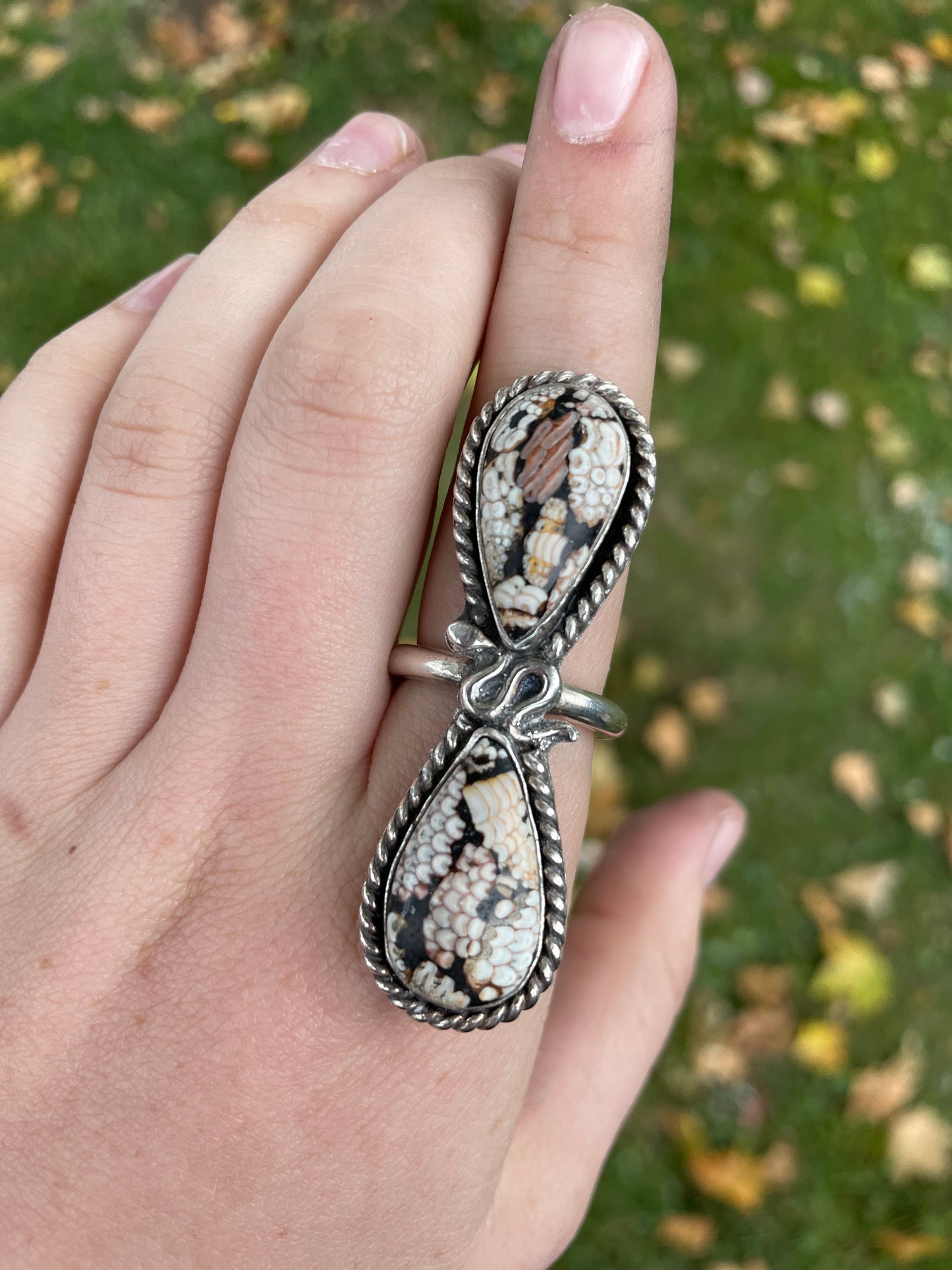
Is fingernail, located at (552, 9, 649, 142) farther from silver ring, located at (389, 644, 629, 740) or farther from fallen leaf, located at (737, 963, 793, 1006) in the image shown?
fallen leaf, located at (737, 963, 793, 1006)

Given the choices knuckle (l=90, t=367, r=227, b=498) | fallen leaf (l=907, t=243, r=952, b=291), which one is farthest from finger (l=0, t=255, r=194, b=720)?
fallen leaf (l=907, t=243, r=952, b=291)

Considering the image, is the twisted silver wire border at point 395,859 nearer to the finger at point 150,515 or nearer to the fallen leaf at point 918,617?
the finger at point 150,515

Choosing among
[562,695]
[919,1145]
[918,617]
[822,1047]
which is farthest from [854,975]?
[562,695]

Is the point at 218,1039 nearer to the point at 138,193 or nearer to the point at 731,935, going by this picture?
the point at 731,935

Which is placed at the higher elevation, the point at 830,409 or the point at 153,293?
the point at 153,293

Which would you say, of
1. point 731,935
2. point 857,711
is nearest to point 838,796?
point 857,711

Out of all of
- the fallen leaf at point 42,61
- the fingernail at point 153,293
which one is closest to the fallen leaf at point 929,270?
the fingernail at point 153,293

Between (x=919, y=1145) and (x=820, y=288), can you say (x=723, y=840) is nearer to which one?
(x=919, y=1145)
